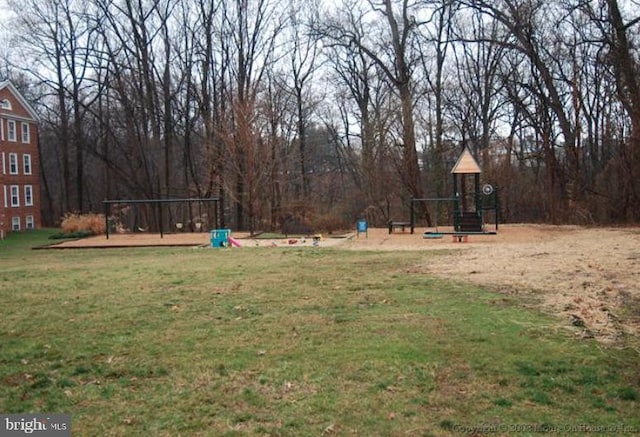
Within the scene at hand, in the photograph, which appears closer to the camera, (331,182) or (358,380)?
(358,380)

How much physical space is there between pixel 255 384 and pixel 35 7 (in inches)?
1379

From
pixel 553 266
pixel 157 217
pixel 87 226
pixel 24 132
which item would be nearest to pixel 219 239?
pixel 87 226

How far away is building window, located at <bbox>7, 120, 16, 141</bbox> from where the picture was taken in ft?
113

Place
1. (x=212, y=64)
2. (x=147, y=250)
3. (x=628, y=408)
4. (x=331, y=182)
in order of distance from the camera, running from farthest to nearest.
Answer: (x=331, y=182)
(x=212, y=64)
(x=147, y=250)
(x=628, y=408)

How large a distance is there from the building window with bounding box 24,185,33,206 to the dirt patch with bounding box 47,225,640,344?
20.2 metres

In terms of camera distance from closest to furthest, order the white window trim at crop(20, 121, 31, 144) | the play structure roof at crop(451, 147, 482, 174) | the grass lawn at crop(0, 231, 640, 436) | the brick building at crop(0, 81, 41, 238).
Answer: the grass lawn at crop(0, 231, 640, 436), the play structure roof at crop(451, 147, 482, 174), the brick building at crop(0, 81, 41, 238), the white window trim at crop(20, 121, 31, 144)

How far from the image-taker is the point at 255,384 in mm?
4238

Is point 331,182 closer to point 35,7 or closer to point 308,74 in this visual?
point 308,74

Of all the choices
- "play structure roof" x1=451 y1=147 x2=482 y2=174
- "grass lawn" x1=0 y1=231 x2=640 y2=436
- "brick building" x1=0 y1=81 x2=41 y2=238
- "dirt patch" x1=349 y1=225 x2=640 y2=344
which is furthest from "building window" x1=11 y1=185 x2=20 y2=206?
"grass lawn" x1=0 y1=231 x2=640 y2=436

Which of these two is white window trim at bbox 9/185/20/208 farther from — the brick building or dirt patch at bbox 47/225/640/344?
dirt patch at bbox 47/225/640/344

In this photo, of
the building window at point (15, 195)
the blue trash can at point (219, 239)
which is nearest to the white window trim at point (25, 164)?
the building window at point (15, 195)

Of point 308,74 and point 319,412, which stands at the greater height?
point 308,74

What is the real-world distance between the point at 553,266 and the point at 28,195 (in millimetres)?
35005

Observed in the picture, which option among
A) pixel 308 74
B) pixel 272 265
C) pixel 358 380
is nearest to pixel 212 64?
pixel 308 74
